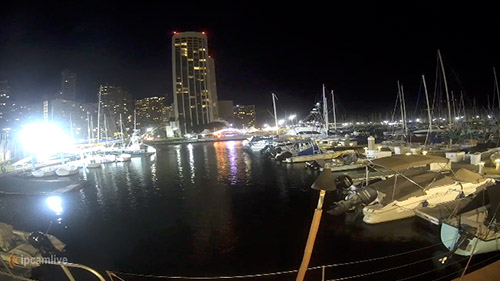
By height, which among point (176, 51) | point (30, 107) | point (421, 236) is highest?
point (176, 51)

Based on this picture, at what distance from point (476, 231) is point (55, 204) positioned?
24371 mm

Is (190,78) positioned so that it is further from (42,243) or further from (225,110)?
(42,243)

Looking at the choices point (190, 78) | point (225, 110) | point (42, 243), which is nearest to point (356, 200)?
point (42, 243)

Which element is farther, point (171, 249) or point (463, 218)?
point (171, 249)

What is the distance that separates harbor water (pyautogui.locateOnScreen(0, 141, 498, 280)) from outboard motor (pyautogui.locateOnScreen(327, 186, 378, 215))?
570 millimetres

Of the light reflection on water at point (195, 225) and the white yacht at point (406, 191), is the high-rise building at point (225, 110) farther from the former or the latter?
the white yacht at point (406, 191)

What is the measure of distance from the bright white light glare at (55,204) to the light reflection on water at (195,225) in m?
0.30

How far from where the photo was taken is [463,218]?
441 inches

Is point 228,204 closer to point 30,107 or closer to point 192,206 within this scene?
point 192,206

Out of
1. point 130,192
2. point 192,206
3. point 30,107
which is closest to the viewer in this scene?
point 192,206

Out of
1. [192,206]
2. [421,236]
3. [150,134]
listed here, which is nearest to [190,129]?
[150,134]

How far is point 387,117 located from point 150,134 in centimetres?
13682

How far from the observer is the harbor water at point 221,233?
443 inches

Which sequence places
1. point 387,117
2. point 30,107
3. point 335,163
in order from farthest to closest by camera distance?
point 387,117
point 30,107
point 335,163
